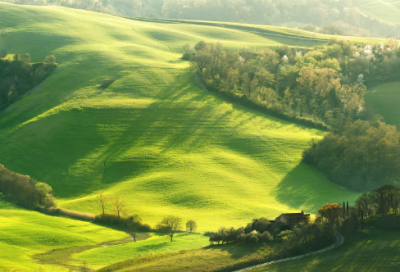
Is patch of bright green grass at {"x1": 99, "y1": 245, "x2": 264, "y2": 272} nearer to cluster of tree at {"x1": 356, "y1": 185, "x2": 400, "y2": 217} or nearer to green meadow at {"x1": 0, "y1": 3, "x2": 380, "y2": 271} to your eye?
green meadow at {"x1": 0, "y1": 3, "x2": 380, "y2": 271}

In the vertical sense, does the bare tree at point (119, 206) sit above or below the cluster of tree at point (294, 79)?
below

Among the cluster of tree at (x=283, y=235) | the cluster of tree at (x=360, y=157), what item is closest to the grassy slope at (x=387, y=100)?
the cluster of tree at (x=360, y=157)

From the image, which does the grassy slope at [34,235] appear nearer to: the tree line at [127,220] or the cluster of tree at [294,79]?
the tree line at [127,220]

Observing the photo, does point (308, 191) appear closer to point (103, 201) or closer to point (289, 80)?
point (103, 201)

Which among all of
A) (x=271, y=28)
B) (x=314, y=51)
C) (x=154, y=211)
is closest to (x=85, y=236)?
(x=154, y=211)

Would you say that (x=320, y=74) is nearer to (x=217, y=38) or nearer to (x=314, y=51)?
(x=314, y=51)

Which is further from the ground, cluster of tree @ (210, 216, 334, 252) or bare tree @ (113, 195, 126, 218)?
cluster of tree @ (210, 216, 334, 252)

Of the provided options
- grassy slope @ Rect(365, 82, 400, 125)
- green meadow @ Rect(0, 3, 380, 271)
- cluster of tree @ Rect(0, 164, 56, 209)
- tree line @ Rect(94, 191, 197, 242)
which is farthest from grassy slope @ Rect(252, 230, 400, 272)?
grassy slope @ Rect(365, 82, 400, 125)
